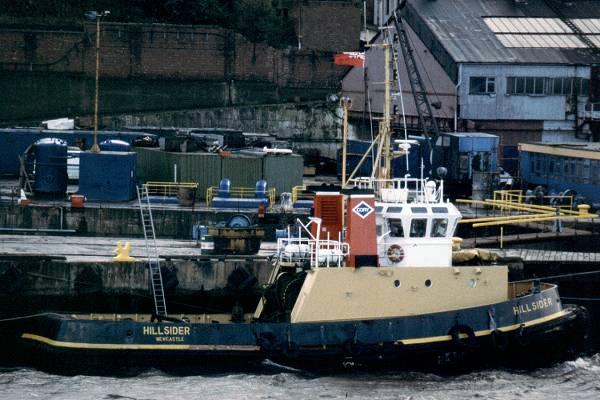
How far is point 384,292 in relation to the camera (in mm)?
34188

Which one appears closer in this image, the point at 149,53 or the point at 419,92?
the point at 419,92

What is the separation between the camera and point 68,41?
72062 millimetres

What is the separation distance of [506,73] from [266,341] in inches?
1186

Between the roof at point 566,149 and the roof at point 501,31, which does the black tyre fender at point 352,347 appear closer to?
the roof at point 566,149

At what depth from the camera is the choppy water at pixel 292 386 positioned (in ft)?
105

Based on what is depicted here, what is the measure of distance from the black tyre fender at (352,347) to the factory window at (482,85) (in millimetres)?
28575

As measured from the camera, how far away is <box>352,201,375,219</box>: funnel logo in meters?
33.9

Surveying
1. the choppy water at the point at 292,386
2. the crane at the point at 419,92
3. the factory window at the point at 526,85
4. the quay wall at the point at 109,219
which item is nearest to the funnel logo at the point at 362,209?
the choppy water at the point at 292,386

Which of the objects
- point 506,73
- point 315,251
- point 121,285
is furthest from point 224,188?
point 506,73

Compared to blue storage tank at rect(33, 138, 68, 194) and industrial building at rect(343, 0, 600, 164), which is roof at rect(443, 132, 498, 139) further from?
blue storage tank at rect(33, 138, 68, 194)

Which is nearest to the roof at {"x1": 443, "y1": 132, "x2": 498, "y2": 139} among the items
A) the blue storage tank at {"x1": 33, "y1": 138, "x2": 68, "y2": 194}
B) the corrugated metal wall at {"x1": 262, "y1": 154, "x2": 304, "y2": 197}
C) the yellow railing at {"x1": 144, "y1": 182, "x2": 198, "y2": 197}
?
the corrugated metal wall at {"x1": 262, "y1": 154, "x2": 304, "y2": 197}

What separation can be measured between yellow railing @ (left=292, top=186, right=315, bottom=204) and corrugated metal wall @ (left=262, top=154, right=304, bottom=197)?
221 centimetres

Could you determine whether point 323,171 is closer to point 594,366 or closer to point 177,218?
point 177,218

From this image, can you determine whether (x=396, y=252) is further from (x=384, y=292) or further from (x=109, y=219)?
(x=109, y=219)
